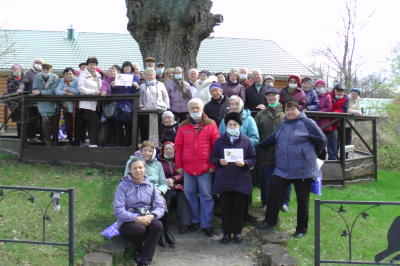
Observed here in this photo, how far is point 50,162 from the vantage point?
271 inches

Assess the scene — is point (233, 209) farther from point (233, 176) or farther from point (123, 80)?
point (123, 80)

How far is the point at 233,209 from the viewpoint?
4711 mm

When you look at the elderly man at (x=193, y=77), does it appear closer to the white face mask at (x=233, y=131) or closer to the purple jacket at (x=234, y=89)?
the purple jacket at (x=234, y=89)

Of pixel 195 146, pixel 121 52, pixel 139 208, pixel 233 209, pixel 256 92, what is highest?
pixel 121 52

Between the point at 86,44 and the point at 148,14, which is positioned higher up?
the point at 86,44

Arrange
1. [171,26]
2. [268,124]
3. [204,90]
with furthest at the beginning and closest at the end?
[171,26] < [204,90] < [268,124]

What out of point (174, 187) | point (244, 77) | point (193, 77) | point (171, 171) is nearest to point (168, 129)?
point (171, 171)

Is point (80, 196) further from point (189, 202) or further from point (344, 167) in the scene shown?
point (344, 167)

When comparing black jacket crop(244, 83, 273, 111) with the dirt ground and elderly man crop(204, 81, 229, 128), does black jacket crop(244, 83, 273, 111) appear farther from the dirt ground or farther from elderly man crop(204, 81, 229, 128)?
the dirt ground

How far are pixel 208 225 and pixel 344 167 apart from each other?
3.68 m

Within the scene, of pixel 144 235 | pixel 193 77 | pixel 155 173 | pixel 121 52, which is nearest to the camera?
pixel 144 235

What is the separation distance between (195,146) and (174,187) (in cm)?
74

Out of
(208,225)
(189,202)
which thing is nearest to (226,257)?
(208,225)

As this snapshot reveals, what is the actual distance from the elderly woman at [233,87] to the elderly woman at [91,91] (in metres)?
2.47
